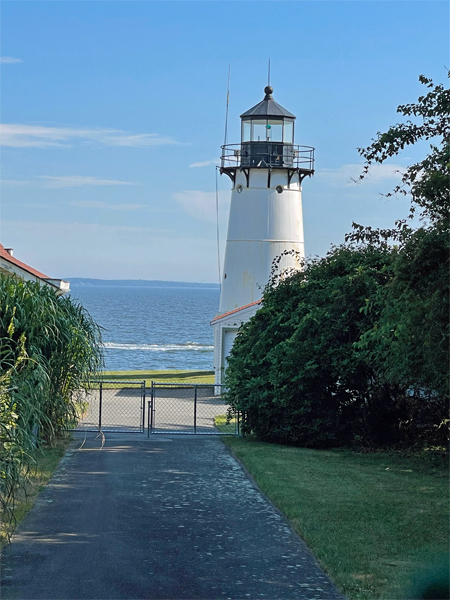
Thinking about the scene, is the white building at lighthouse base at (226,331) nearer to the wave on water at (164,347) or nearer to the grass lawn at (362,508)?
the grass lawn at (362,508)

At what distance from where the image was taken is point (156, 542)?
928 centimetres

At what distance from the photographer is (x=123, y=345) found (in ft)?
259

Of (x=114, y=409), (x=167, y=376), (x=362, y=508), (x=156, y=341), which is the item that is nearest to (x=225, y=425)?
(x=114, y=409)

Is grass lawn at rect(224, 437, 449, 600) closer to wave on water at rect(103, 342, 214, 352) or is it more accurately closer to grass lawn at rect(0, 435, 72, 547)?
grass lawn at rect(0, 435, 72, 547)

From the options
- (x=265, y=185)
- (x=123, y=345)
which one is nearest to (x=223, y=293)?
(x=265, y=185)

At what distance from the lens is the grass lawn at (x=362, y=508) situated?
816 centimetres

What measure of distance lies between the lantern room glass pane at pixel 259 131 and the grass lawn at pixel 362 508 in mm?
17630

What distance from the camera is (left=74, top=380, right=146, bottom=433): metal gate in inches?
730

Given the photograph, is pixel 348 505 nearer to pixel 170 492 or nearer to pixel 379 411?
pixel 170 492

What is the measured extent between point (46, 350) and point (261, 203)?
18.4 m

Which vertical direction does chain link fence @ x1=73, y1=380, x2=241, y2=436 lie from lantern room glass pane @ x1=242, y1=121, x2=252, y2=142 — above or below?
below

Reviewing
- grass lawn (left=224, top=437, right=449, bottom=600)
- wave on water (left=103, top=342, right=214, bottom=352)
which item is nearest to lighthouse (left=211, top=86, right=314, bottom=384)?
grass lawn (left=224, top=437, right=449, bottom=600)

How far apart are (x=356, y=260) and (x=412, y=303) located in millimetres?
7105

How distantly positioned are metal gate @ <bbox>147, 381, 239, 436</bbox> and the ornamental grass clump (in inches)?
137
